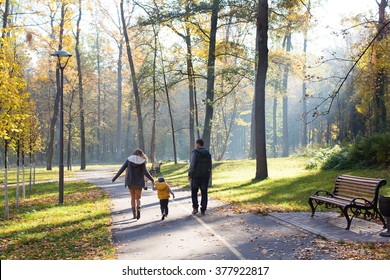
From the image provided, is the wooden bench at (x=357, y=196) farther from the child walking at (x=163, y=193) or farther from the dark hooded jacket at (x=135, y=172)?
the dark hooded jacket at (x=135, y=172)

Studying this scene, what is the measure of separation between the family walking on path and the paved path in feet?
1.29

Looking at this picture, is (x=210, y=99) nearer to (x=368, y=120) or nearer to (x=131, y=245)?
(x=131, y=245)

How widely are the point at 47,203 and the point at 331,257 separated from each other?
12.2 meters

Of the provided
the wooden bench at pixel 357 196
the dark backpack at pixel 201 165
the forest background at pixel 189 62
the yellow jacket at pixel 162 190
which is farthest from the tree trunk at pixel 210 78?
the wooden bench at pixel 357 196

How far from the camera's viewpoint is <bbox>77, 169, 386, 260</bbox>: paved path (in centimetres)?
744

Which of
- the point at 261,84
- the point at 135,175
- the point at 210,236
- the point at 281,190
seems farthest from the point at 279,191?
the point at 210,236

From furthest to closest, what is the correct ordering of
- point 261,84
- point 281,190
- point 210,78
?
point 210,78, point 261,84, point 281,190

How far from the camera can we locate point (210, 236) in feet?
29.3

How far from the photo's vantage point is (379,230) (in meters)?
9.29

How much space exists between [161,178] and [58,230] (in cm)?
274

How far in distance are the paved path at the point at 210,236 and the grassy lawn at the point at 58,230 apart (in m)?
0.40

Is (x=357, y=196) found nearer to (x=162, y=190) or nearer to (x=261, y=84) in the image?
(x=162, y=190)
